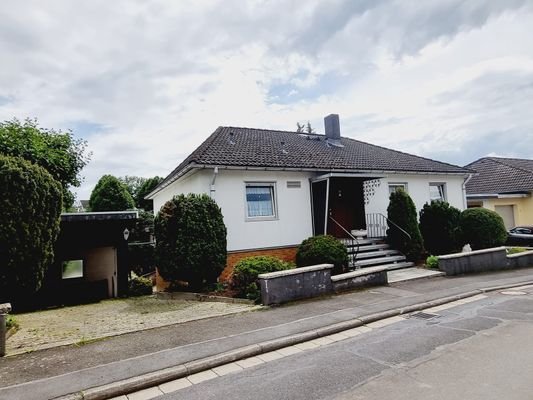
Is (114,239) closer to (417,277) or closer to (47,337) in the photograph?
(47,337)

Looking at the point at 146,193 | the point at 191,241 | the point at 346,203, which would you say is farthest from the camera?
the point at 146,193

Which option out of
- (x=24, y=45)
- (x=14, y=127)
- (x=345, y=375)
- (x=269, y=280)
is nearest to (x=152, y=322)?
(x=269, y=280)

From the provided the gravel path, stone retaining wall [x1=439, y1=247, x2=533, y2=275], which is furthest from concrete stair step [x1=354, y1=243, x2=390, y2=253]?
the gravel path

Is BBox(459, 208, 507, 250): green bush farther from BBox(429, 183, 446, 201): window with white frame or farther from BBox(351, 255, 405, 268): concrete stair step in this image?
BBox(351, 255, 405, 268): concrete stair step

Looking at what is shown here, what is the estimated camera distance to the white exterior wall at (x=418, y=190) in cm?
1394

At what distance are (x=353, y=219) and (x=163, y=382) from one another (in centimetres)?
1083

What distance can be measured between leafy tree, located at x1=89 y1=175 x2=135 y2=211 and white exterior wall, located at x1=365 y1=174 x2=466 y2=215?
15303 millimetres

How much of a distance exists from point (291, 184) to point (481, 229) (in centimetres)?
722

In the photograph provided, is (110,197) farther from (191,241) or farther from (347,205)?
(347,205)

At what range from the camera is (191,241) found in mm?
8789

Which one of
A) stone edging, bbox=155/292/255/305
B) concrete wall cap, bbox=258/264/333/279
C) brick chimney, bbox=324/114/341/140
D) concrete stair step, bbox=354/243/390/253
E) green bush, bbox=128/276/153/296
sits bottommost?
green bush, bbox=128/276/153/296

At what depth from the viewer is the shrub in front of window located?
8766 millimetres

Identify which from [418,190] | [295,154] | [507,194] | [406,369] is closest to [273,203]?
[295,154]

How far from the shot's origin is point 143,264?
62.0ft
